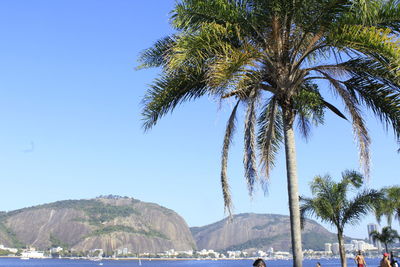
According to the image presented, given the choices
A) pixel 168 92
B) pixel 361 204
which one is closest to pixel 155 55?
pixel 168 92

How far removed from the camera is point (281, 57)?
958 cm

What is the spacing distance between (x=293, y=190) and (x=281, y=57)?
2.82 meters

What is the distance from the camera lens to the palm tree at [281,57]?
859 centimetres

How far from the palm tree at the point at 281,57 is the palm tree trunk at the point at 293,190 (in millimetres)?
20

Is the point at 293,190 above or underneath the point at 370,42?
underneath

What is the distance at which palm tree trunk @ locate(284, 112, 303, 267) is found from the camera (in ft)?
29.7

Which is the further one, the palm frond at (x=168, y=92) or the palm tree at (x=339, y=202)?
the palm tree at (x=339, y=202)

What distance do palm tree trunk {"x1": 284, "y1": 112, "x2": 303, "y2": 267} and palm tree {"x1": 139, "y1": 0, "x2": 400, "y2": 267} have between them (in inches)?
0.8

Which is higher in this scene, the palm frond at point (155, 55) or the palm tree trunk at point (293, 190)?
the palm frond at point (155, 55)

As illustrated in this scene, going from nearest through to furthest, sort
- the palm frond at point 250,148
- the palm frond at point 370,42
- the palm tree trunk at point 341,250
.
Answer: the palm frond at point 370,42
the palm frond at point 250,148
the palm tree trunk at point 341,250

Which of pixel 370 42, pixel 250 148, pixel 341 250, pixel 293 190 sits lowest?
pixel 341 250

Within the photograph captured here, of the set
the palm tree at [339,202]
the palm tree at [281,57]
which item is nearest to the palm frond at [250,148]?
the palm tree at [281,57]

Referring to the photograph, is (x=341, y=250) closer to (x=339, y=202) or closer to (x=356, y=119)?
(x=339, y=202)

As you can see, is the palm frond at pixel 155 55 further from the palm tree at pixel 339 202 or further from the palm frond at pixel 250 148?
the palm tree at pixel 339 202
